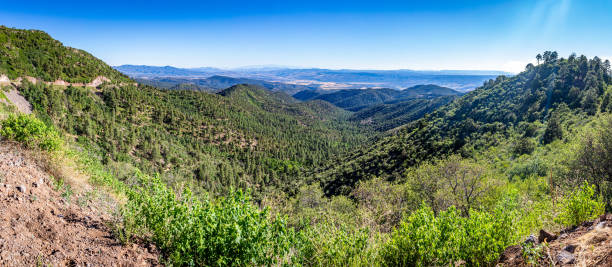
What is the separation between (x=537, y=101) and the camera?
83.9m

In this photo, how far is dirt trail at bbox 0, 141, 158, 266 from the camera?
5887 millimetres

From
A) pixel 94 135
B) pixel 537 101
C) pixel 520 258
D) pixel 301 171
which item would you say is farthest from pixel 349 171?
pixel 520 258

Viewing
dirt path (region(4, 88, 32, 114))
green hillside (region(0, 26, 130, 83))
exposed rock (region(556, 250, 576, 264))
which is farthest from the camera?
green hillside (region(0, 26, 130, 83))

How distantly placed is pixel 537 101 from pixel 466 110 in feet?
81.8

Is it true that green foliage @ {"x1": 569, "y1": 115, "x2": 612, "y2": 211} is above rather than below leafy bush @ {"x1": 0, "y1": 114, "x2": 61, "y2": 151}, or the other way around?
below

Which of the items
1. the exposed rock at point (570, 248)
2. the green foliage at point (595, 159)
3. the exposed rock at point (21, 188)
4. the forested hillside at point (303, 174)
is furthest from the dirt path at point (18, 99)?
the green foliage at point (595, 159)

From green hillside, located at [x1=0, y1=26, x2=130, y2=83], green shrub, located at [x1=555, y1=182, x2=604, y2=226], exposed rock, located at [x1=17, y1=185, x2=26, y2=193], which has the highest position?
green hillside, located at [x1=0, y1=26, x2=130, y2=83]

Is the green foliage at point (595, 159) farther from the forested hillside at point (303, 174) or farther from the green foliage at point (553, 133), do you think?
the green foliage at point (553, 133)

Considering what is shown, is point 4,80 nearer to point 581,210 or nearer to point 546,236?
point 546,236

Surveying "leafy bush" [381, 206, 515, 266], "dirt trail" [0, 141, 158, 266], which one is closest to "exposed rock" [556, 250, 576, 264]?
"leafy bush" [381, 206, 515, 266]

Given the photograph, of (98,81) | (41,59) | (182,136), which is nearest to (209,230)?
(182,136)

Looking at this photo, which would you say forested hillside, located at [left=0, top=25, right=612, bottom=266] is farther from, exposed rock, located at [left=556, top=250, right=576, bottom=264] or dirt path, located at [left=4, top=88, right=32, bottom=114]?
dirt path, located at [left=4, top=88, right=32, bottom=114]

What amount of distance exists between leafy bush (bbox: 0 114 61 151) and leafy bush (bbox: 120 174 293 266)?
7.22m

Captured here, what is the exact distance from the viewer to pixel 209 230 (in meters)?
6.32
